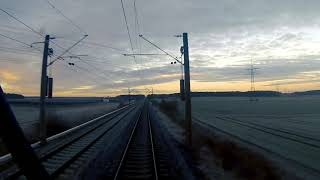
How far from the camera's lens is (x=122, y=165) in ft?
55.1

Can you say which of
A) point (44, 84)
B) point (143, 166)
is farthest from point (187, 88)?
point (143, 166)

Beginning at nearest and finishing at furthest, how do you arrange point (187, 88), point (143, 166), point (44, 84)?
point (143, 166) < point (187, 88) < point (44, 84)

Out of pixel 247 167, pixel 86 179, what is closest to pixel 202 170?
pixel 247 167

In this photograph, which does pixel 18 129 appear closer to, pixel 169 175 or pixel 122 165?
pixel 169 175

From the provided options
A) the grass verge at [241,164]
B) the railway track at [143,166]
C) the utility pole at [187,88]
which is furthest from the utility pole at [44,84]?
the grass verge at [241,164]

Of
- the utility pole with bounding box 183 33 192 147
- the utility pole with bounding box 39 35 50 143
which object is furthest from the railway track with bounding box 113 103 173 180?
the utility pole with bounding box 39 35 50 143

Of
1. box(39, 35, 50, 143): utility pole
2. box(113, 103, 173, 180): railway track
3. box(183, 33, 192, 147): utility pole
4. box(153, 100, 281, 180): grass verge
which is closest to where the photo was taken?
box(113, 103, 173, 180): railway track

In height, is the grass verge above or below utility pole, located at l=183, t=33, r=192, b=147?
below

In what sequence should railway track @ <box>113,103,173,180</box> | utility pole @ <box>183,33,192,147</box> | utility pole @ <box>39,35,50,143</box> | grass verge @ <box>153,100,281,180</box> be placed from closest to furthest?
railway track @ <box>113,103,173,180</box> → grass verge @ <box>153,100,281,180</box> → utility pole @ <box>183,33,192,147</box> → utility pole @ <box>39,35,50,143</box>

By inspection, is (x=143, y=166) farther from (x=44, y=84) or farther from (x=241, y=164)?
(x=44, y=84)

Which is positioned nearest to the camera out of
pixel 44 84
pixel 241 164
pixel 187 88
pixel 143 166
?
pixel 143 166

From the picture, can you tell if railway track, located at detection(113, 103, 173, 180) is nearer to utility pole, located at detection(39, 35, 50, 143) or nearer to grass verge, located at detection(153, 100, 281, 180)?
grass verge, located at detection(153, 100, 281, 180)

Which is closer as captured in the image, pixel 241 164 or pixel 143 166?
pixel 143 166

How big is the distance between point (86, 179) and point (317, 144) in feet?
72.4
